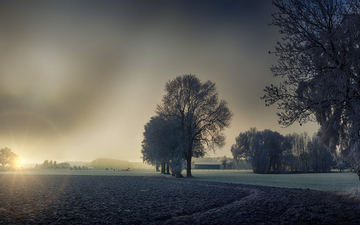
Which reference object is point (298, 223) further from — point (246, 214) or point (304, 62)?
point (304, 62)

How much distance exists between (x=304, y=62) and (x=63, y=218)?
11528mm

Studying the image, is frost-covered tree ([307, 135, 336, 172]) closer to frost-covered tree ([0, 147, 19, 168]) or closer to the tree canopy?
the tree canopy

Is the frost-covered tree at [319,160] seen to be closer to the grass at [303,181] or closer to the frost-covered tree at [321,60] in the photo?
the grass at [303,181]

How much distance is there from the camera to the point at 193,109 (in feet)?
110

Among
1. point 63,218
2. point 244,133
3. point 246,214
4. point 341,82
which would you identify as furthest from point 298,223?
point 244,133

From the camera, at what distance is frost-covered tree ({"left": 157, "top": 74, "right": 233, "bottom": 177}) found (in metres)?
33.7

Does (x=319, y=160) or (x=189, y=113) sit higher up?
(x=189, y=113)

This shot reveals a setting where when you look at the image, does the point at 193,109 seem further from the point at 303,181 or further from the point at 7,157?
the point at 7,157

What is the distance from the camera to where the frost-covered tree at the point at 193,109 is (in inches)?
1325

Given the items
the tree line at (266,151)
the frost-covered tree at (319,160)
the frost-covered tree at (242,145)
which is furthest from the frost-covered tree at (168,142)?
the frost-covered tree at (319,160)

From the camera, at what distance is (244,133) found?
72250 mm

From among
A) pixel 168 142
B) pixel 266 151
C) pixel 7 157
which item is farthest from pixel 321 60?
pixel 7 157

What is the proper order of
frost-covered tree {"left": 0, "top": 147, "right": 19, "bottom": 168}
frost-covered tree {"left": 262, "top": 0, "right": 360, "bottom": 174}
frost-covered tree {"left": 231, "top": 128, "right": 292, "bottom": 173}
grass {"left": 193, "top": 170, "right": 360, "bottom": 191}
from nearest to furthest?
frost-covered tree {"left": 262, "top": 0, "right": 360, "bottom": 174} → grass {"left": 193, "top": 170, "right": 360, "bottom": 191} → frost-covered tree {"left": 231, "top": 128, "right": 292, "bottom": 173} → frost-covered tree {"left": 0, "top": 147, "right": 19, "bottom": 168}

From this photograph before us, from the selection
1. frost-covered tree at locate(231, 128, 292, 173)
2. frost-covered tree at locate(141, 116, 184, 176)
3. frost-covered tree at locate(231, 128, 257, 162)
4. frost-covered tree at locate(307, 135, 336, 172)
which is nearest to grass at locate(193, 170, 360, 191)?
frost-covered tree at locate(141, 116, 184, 176)
